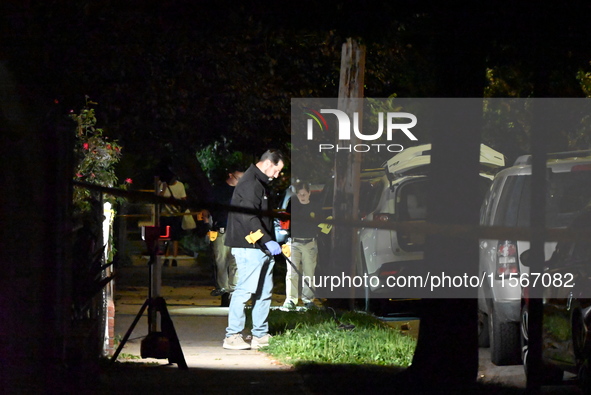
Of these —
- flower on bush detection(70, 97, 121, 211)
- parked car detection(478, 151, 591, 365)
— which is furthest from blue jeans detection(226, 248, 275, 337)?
parked car detection(478, 151, 591, 365)

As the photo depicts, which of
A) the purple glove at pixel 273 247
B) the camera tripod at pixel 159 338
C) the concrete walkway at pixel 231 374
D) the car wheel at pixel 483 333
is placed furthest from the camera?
the car wheel at pixel 483 333

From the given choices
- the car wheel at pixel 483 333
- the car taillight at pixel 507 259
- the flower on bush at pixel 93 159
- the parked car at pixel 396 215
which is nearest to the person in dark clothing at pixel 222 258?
the parked car at pixel 396 215

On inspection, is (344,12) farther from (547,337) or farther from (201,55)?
(201,55)

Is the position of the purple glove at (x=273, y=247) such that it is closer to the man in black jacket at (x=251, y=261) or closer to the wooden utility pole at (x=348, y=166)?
the man in black jacket at (x=251, y=261)

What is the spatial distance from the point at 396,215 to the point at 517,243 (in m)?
4.53

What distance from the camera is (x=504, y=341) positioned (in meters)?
8.58

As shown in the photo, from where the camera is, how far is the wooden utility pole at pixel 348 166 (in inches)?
565

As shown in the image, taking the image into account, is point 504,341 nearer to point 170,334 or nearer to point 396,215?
point 170,334

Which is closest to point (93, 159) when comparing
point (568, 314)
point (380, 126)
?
point (568, 314)

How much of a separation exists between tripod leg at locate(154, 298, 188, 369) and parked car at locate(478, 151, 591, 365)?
9.09 feet

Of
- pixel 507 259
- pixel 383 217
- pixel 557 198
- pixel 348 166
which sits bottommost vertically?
pixel 507 259

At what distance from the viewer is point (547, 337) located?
709 centimetres

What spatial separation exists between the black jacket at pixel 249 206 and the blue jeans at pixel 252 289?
111mm

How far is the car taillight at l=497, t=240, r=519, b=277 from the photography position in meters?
8.64
